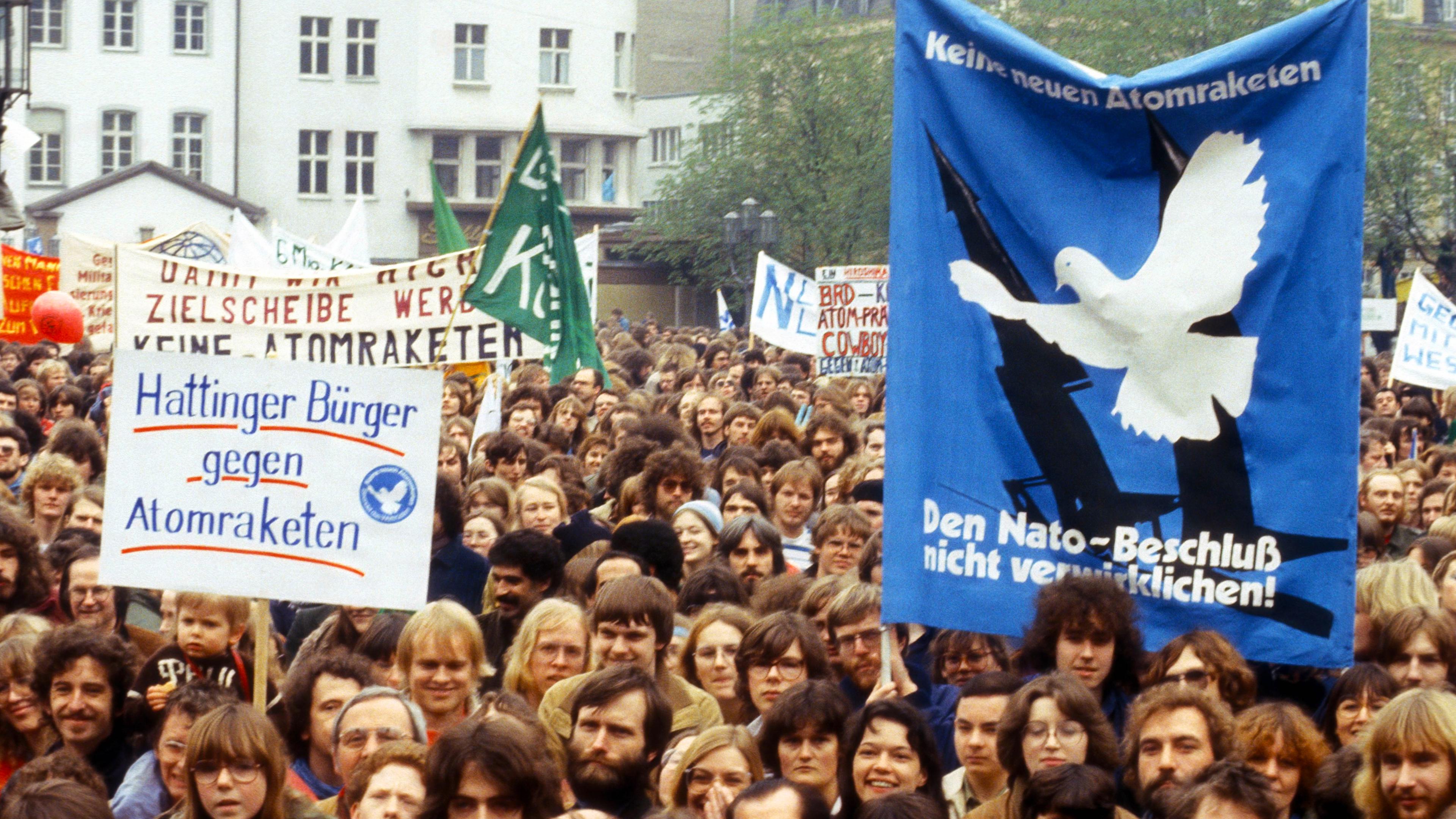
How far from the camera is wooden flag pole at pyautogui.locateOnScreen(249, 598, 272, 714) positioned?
6180mm

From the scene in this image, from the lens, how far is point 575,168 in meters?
58.6

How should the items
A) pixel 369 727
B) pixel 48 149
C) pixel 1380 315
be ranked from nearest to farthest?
1. pixel 369 727
2. pixel 1380 315
3. pixel 48 149

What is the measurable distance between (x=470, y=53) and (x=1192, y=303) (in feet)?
174

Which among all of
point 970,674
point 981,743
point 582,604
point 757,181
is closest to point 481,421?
point 582,604

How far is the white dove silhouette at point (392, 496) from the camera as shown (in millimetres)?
6539

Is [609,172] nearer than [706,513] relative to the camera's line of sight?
No

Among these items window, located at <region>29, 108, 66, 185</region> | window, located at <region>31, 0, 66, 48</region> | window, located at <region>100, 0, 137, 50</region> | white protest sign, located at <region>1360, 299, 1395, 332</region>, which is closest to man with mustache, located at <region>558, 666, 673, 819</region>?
white protest sign, located at <region>1360, 299, 1395, 332</region>

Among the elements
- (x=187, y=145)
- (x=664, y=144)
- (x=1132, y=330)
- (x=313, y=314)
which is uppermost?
(x=664, y=144)

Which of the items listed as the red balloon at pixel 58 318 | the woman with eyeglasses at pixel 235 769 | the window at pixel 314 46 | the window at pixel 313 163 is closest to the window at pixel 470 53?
the window at pixel 314 46

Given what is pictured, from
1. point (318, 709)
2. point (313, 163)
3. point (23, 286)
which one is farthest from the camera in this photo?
point (313, 163)

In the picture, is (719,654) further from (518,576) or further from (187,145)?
(187,145)

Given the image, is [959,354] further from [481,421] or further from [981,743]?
[481,421]

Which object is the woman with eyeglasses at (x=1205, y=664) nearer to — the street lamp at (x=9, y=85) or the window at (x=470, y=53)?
the street lamp at (x=9, y=85)

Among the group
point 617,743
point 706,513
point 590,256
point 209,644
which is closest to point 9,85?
point 590,256
